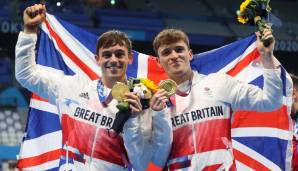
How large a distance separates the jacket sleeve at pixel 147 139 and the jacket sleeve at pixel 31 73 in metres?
0.65

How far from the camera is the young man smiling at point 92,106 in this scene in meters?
3.51

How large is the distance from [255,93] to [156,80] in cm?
146

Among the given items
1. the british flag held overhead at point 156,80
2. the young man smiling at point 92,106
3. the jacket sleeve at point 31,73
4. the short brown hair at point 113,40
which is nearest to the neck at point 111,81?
the young man smiling at point 92,106

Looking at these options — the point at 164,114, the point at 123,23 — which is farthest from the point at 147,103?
the point at 123,23

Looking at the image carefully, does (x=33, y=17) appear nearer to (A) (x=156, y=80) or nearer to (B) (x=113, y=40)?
(B) (x=113, y=40)

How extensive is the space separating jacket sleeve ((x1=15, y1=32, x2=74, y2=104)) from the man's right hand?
47mm

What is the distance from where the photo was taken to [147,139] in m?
3.49

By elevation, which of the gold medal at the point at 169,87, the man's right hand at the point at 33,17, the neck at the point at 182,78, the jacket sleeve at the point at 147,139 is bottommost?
the jacket sleeve at the point at 147,139

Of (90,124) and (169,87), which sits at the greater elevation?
(169,87)

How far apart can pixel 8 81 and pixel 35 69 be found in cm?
988

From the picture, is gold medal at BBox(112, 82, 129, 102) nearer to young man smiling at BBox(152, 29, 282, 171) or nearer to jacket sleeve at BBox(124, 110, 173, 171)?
jacket sleeve at BBox(124, 110, 173, 171)

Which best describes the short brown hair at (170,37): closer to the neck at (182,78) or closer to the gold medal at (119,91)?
the neck at (182,78)

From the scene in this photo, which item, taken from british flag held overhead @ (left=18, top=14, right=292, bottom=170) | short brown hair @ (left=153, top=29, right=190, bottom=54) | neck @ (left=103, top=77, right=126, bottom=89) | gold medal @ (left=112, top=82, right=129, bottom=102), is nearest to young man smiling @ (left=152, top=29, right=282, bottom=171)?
short brown hair @ (left=153, top=29, right=190, bottom=54)

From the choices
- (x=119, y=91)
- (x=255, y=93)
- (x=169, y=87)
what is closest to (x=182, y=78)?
(x=169, y=87)
